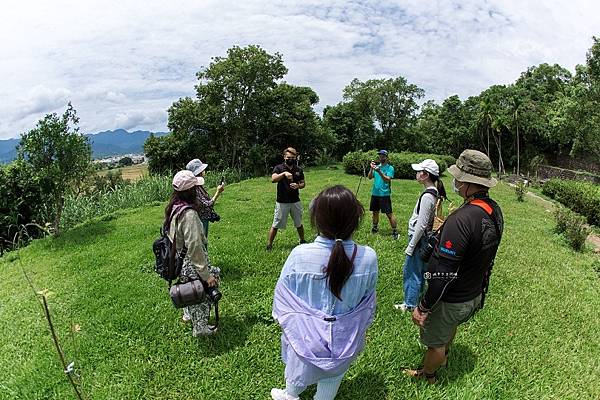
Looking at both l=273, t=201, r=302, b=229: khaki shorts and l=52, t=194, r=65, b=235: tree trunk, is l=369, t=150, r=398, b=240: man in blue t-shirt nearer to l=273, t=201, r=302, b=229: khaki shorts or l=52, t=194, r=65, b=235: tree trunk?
l=273, t=201, r=302, b=229: khaki shorts

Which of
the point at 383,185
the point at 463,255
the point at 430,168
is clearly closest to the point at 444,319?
the point at 463,255

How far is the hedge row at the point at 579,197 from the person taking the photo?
13755 mm

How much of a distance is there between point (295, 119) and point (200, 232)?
21034 millimetres

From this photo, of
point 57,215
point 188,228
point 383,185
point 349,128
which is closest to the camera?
point 188,228

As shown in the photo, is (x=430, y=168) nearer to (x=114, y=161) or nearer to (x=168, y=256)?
(x=168, y=256)

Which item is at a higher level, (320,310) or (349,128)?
(320,310)

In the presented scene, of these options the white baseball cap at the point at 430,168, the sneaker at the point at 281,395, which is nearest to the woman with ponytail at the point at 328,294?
the sneaker at the point at 281,395

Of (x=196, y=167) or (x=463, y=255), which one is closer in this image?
(x=463, y=255)

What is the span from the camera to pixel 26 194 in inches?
399

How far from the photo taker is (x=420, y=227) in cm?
408

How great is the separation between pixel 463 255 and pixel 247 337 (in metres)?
2.38

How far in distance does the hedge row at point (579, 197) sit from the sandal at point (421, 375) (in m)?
13.5

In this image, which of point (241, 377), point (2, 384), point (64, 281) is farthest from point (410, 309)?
point (64, 281)

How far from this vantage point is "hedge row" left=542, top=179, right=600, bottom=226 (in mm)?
13755
